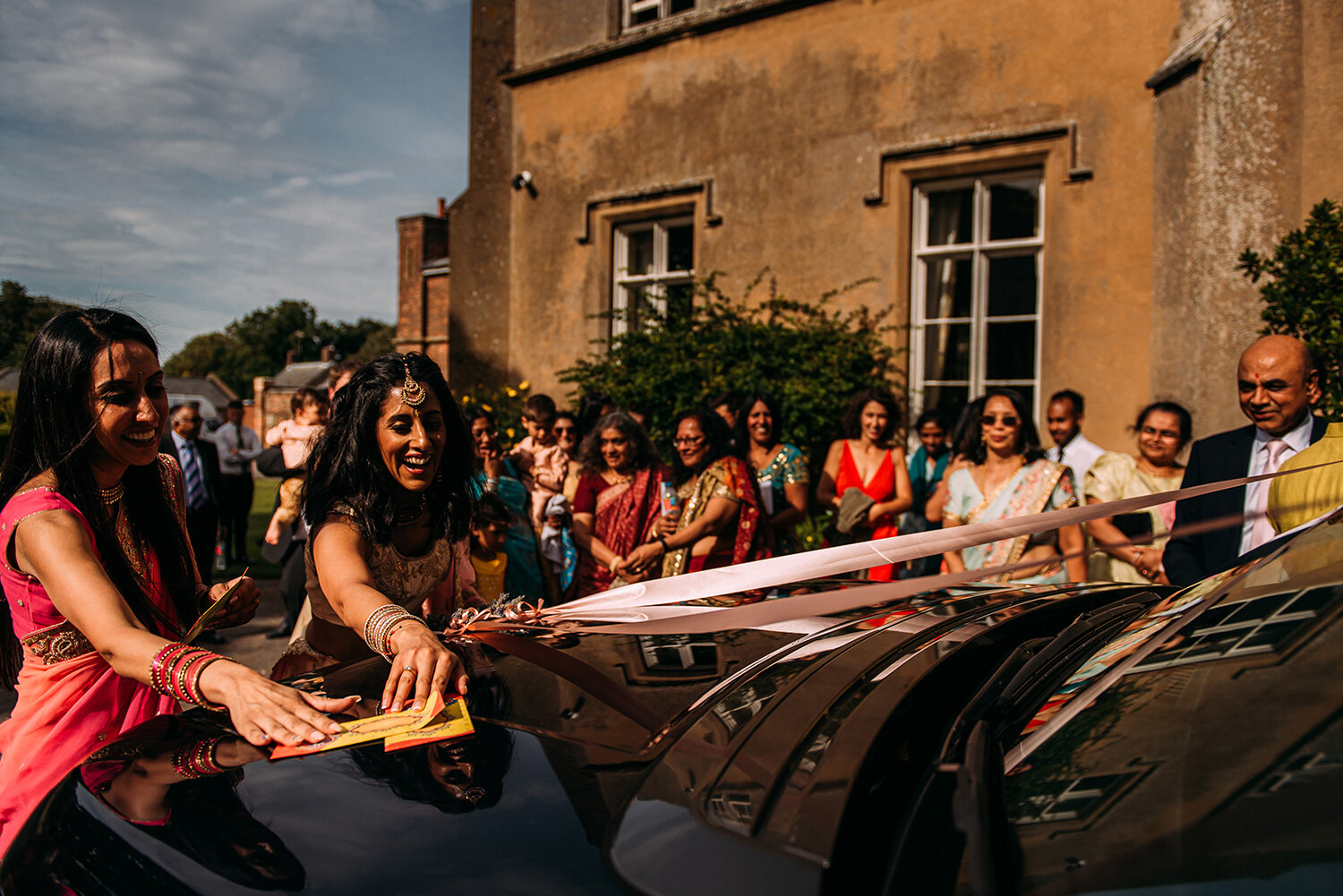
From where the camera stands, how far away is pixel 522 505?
5035 millimetres

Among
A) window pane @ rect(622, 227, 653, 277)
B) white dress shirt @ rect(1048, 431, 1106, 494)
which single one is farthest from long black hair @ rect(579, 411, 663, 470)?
window pane @ rect(622, 227, 653, 277)

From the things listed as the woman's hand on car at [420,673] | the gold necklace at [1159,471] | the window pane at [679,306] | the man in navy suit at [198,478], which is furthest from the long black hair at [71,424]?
the window pane at [679,306]

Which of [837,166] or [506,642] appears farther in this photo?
[837,166]

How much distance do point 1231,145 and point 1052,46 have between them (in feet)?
6.46

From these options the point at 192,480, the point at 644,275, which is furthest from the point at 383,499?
the point at 644,275

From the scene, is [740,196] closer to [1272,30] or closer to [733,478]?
[1272,30]

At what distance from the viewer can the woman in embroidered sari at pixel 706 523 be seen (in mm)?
4562

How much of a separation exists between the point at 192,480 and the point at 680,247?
5.65 metres

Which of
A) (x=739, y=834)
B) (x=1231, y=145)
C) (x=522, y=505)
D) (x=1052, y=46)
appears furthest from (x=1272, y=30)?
(x=739, y=834)

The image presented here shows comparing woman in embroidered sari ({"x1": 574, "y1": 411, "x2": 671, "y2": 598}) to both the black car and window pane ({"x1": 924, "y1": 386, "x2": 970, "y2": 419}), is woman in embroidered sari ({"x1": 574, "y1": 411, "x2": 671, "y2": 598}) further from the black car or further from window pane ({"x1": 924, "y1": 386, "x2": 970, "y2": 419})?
window pane ({"x1": 924, "y1": 386, "x2": 970, "y2": 419})

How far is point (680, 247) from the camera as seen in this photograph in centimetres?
1003

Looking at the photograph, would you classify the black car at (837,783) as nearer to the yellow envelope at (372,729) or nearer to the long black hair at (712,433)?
the yellow envelope at (372,729)

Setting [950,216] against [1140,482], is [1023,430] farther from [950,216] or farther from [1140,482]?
[950,216]

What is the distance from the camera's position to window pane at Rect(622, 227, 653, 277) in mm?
10234
